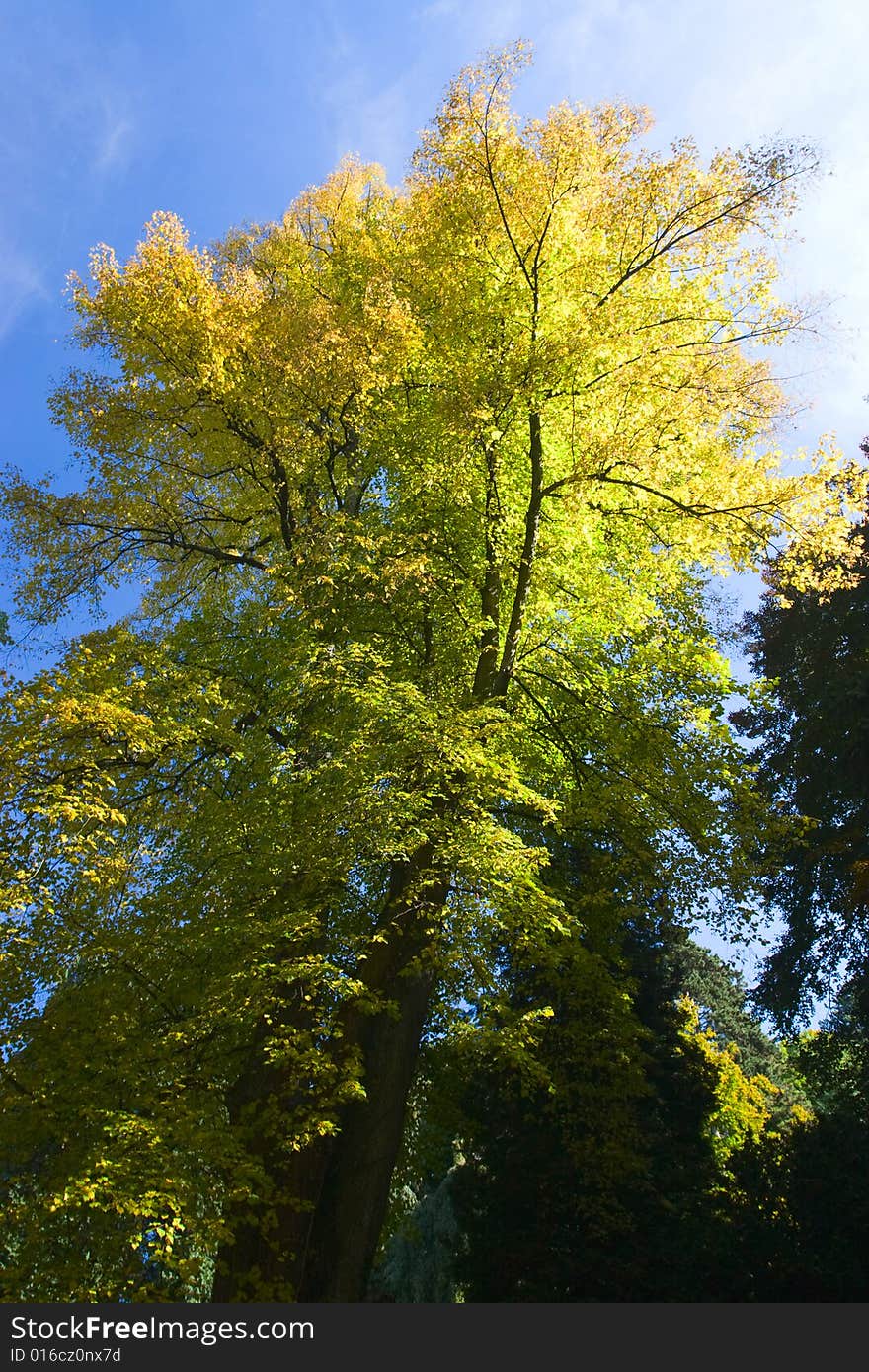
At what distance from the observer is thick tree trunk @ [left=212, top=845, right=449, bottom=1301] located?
7285 millimetres

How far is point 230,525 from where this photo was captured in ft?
46.8

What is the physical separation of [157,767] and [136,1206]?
5945 millimetres

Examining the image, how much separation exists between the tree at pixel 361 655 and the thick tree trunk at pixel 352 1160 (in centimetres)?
4

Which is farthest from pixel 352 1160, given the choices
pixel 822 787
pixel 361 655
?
pixel 822 787

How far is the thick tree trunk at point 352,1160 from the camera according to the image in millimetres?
7285

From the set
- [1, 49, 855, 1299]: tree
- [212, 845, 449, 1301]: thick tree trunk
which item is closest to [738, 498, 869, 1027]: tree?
[1, 49, 855, 1299]: tree

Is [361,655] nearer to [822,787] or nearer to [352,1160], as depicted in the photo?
[352,1160]

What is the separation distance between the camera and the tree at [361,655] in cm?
743

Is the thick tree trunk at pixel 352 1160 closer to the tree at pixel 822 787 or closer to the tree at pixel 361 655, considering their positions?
the tree at pixel 361 655

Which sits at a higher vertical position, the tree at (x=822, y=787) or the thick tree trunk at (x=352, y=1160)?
the tree at (x=822, y=787)

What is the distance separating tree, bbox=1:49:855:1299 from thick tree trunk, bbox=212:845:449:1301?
35 mm

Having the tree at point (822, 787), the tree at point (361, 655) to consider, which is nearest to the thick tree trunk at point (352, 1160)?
the tree at point (361, 655)

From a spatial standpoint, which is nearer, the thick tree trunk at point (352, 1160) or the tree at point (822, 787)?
the thick tree trunk at point (352, 1160)

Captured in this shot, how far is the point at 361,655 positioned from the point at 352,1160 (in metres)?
4.72
